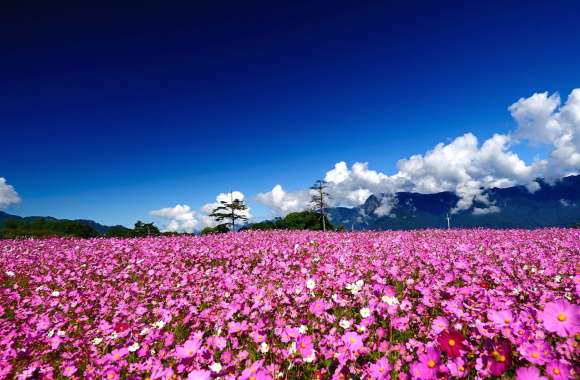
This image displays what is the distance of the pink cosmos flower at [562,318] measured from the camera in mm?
1859

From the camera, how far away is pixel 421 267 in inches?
300

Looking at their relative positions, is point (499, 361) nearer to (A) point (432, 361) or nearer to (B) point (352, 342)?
(A) point (432, 361)

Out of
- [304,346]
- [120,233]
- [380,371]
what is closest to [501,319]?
[380,371]

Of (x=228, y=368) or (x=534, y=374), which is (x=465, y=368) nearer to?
(x=534, y=374)

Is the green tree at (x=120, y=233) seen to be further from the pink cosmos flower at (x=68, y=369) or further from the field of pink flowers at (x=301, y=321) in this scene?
the pink cosmos flower at (x=68, y=369)

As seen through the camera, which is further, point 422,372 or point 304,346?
point 304,346

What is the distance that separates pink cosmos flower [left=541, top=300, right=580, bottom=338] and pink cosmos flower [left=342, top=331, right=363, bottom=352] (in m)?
1.41

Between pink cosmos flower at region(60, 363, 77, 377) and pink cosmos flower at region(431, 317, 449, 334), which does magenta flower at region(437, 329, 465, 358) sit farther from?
pink cosmos flower at region(60, 363, 77, 377)

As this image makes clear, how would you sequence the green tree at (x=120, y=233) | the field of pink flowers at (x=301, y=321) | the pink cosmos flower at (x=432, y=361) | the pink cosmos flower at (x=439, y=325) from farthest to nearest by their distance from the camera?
the green tree at (x=120, y=233) < the pink cosmos flower at (x=439, y=325) < the field of pink flowers at (x=301, y=321) < the pink cosmos flower at (x=432, y=361)

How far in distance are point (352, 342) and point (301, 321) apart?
117 centimetres

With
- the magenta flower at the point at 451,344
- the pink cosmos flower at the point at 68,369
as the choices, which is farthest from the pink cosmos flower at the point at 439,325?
the pink cosmos flower at the point at 68,369

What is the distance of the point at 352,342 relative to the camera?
299 cm

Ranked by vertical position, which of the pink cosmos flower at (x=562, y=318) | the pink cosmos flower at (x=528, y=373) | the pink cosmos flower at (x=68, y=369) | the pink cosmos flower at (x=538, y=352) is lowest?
the pink cosmos flower at (x=68, y=369)

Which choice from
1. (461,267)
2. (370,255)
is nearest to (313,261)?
(370,255)
